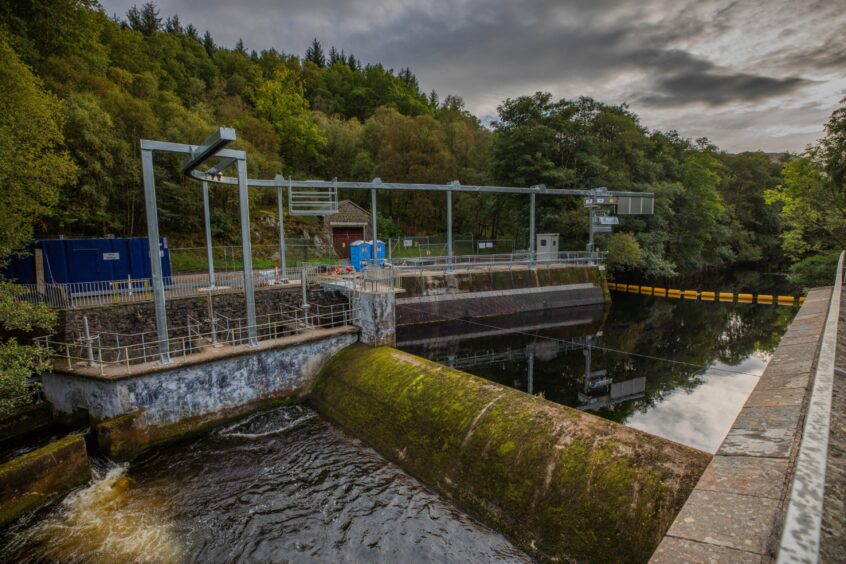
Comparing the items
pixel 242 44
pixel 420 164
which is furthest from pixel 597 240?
pixel 242 44

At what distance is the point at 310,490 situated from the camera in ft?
28.9

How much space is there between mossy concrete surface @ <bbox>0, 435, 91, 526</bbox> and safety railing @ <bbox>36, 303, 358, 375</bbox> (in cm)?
202

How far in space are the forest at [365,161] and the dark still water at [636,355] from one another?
14.2 ft

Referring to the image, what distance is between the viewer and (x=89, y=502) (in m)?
8.47

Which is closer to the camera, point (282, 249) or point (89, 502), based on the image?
point (89, 502)

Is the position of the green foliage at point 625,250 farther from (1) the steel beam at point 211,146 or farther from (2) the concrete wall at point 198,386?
(1) the steel beam at point 211,146

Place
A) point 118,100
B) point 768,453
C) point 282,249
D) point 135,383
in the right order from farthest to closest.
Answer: point 118,100
point 282,249
point 135,383
point 768,453

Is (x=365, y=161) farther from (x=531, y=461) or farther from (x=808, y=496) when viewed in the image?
(x=808, y=496)

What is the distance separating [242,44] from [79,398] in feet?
378

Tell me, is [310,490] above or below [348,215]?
below

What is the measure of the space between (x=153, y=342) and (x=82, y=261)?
25.6 ft

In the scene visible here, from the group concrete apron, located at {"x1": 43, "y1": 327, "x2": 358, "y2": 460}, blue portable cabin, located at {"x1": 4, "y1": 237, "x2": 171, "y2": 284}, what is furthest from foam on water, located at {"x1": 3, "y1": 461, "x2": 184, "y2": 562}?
blue portable cabin, located at {"x1": 4, "y1": 237, "x2": 171, "y2": 284}

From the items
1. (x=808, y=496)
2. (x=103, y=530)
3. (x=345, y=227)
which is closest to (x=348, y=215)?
(x=345, y=227)

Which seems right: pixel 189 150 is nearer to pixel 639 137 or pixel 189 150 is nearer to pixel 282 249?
pixel 282 249
